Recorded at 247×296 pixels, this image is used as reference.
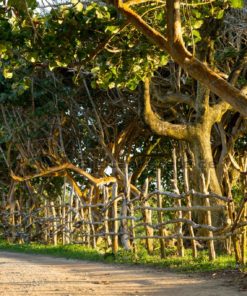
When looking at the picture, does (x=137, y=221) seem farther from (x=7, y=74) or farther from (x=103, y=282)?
(x=7, y=74)

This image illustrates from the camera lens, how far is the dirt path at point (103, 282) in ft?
24.0

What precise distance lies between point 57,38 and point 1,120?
11636 millimetres

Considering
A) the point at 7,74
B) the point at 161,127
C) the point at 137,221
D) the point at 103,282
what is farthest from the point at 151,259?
the point at 7,74

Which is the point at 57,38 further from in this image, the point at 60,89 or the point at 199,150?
the point at 60,89

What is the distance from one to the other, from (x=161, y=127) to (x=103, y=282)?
4921 mm

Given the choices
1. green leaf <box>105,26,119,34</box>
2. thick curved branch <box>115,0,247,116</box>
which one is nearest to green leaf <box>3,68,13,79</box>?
green leaf <box>105,26,119,34</box>

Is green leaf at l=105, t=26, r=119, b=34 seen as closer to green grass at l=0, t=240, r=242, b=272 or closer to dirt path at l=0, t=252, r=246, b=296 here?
dirt path at l=0, t=252, r=246, b=296

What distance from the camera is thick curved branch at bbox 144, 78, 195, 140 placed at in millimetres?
12625

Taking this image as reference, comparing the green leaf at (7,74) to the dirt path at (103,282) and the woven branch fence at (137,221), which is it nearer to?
the dirt path at (103,282)

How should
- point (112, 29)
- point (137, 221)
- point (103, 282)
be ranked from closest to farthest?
point (112, 29), point (103, 282), point (137, 221)

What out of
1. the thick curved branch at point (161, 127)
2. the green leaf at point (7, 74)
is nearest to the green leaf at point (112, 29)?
the green leaf at point (7, 74)

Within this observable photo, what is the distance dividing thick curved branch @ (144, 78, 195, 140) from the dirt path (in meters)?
3.20

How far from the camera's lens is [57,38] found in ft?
25.1

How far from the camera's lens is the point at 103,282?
8516 mm
